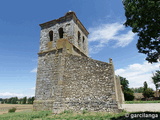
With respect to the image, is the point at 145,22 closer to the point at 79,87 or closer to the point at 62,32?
the point at 79,87

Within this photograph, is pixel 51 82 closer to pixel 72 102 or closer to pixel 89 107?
pixel 72 102

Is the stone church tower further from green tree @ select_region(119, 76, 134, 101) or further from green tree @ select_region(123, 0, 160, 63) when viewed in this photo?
green tree @ select_region(119, 76, 134, 101)

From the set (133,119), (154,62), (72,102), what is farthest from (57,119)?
(154,62)

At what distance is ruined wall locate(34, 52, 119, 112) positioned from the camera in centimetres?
790

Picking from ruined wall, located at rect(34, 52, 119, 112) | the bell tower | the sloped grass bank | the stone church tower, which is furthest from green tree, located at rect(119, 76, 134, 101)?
ruined wall, located at rect(34, 52, 119, 112)

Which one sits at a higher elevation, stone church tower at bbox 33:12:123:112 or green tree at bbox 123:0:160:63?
green tree at bbox 123:0:160:63

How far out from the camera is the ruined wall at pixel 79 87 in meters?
7.90

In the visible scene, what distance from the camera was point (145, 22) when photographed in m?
6.42

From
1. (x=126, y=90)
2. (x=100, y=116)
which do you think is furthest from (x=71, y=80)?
(x=126, y=90)

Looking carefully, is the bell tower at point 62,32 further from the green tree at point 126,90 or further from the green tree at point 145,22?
the green tree at point 126,90

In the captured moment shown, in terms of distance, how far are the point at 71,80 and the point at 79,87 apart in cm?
90

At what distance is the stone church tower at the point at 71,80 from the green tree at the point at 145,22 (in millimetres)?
2680

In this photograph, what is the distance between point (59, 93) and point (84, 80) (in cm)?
215

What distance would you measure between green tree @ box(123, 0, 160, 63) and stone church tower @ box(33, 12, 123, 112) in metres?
2.68
